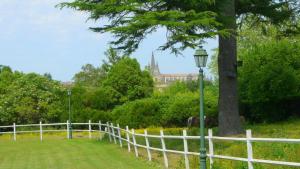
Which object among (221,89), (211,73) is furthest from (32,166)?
(211,73)

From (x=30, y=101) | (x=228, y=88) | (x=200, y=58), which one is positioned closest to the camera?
(x=200, y=58)

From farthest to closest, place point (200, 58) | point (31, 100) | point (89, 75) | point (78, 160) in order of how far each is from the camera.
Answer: point (89, 75) < point (31, 100) < point (78, 160) < point (200, 58)

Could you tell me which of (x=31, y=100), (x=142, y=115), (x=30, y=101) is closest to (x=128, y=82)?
(x=31, y=100)

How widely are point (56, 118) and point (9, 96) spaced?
486cm

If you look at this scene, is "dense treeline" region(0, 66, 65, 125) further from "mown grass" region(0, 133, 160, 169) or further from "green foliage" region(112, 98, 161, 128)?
"mown grass" region(0, 133, 160, 169)

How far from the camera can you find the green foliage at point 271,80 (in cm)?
3362

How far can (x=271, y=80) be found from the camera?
112 feet

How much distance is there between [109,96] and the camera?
61125mm

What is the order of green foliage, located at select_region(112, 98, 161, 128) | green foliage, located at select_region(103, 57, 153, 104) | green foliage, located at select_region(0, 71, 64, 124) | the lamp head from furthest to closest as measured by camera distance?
green foliage, located at select_region(103, 57, 153, 104) < green foliage, located at select_region(0, 71, 64, 124) < green foliage, located at select_region(112, 98, 161, 128) < the lamp head

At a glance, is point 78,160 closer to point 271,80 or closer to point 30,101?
point 271,80

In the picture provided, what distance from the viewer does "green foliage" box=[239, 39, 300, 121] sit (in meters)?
33.6

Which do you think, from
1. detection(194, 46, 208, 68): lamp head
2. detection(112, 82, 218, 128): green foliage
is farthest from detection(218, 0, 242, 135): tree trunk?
detection(112, 82, 218, 128): green foliage

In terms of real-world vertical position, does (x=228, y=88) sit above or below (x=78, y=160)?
above

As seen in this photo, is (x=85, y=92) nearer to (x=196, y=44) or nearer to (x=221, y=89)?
(x=221, y=89)
